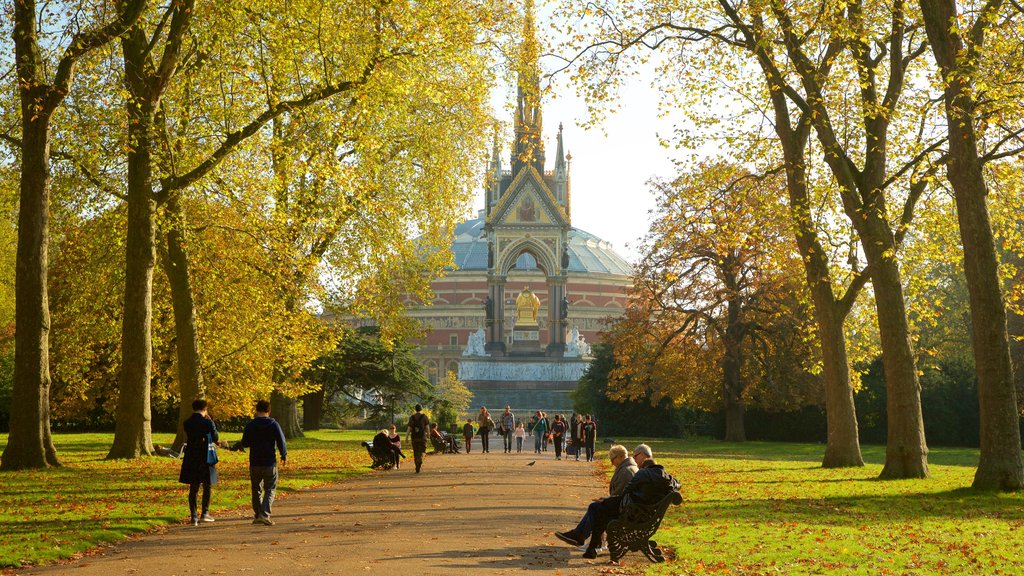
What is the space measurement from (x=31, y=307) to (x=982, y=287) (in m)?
15.4

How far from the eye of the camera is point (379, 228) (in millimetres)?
30516

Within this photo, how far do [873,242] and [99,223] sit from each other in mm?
17528

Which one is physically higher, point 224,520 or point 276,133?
point 276,133

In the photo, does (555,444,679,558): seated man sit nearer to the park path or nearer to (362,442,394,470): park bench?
the park path

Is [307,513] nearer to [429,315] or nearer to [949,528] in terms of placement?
[949,528]

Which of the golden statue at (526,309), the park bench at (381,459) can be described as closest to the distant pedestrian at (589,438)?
the park bench at (381,459)

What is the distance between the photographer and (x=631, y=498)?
10383 millimetres

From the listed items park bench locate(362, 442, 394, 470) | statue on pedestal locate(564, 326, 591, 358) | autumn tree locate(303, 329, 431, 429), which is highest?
statue on pedestal locate(564, 326, 591, 358)

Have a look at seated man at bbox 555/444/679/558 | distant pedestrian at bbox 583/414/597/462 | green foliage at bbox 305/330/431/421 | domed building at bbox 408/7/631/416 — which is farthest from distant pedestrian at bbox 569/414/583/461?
seated man at bbox 555/444/679/558

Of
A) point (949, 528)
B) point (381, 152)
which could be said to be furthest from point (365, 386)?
point (949, 528)

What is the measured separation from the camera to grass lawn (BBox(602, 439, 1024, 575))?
10.2m

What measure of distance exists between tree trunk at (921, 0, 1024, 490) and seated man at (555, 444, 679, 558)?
7.96 m

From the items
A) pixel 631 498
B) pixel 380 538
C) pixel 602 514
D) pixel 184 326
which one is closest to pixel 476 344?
pixel 184 326

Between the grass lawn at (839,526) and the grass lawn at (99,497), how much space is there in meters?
5.59
